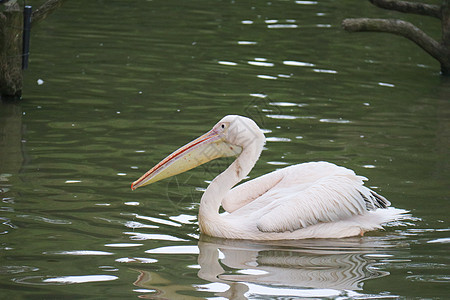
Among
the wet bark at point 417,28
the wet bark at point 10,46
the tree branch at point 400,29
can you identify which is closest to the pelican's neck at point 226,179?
the wet bark at point 10,46

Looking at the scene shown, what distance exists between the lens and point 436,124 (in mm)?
7871

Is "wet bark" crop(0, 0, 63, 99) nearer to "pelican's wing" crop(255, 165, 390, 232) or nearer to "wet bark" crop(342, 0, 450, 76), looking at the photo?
"pelican's wing" crop(255, 165, 390, 232)

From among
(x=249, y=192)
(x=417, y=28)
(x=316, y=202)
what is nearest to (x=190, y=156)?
(x=249, y=192)

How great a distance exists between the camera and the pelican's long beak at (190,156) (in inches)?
197

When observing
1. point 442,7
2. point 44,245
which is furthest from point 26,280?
point 442,7

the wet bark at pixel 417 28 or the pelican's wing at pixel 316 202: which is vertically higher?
the wet bark at pixel 417 28

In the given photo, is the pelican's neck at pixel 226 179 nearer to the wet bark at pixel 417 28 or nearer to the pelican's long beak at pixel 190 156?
the pelican's long beak at pixel 190 156

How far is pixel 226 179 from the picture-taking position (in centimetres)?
496

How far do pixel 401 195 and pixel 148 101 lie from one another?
10.4ft

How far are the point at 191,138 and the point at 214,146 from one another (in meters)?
1.85

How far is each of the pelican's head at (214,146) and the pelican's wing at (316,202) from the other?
346mm

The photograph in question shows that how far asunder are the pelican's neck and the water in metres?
0.19

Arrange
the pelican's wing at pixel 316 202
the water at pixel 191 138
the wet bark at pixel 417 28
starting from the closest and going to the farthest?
the water at pixel 191 138 < the pelican's wing at pixel 316 202 < the wet bark at pixel 417 28

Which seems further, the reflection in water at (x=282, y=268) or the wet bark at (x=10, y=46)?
the wet bark at (x=10, y=46)
